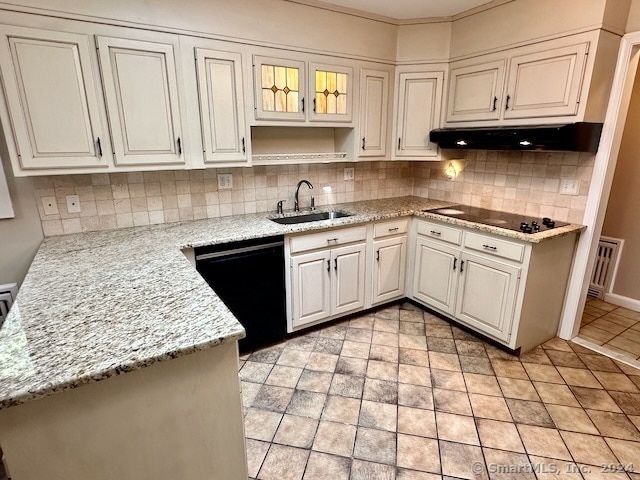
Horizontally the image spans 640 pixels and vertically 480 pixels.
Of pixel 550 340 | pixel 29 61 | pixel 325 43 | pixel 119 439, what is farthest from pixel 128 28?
pixel 550 340

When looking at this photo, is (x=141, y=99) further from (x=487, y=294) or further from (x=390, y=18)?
(x=487, y=294)

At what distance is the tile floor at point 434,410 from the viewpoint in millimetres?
1645

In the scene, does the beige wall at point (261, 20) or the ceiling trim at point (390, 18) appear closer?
the beige wall at point (261, 20)

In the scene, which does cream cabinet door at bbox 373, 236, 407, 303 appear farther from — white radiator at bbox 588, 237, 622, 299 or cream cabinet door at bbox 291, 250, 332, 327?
white radiator at bbox 588, 237, 622, 299

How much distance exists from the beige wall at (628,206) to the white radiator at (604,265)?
0.17 feet

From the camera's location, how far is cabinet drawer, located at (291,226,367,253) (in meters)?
2.50

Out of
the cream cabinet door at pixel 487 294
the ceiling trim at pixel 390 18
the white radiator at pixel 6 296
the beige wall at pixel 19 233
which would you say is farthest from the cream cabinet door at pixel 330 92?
the white radiator at pixel 6 296

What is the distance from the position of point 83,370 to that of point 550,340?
3.05 m

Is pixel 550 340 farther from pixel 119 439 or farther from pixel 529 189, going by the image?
pixel 119 439

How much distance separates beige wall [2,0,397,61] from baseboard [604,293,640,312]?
302 cm

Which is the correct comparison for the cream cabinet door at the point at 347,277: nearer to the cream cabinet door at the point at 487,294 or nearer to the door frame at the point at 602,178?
the cream cabinet door at the point at 487,294

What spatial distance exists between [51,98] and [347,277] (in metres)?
2.21

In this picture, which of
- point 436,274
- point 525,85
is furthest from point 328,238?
point 525,85

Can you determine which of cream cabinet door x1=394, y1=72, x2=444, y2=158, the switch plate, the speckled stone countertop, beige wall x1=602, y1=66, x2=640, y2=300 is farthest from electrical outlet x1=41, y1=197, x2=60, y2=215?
beige wall x1=602, y1=66, x2=640, y2=300
